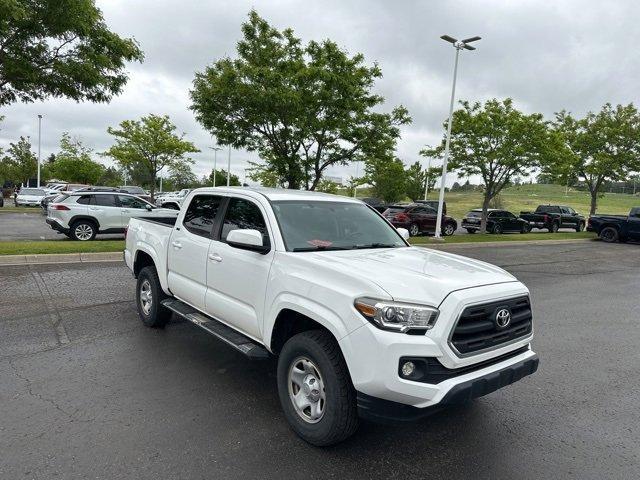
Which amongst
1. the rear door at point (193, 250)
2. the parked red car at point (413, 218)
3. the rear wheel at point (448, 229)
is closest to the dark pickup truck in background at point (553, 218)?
the rear wheel at point (448, 229)

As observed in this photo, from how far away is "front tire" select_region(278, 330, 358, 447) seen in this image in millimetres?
2842

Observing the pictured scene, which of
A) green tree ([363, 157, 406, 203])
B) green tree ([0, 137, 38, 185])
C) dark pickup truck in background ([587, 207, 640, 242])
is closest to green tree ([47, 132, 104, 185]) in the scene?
green tree ([0, 137, 38, 185])

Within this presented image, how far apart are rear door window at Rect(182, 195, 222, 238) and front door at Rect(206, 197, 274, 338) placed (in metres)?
0.24

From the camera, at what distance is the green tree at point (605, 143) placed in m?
25.7

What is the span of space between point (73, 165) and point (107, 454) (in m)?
51.4

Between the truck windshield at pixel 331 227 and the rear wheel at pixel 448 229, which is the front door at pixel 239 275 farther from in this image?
the rear wheel at pixel 448 229

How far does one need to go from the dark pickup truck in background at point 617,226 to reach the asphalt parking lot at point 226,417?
19.8 metres

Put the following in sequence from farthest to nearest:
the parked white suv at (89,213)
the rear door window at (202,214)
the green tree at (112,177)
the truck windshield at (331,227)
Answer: the green tree at (112,177) → the parked white suv at (89,213) → the rear door window at (202,214) → the truck windshield at (331,227)

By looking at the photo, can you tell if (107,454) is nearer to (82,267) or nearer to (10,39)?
(82,267)

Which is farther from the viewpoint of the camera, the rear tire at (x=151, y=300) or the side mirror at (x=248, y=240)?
the rear tire at (x=151, y=300)

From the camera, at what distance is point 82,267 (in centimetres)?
925

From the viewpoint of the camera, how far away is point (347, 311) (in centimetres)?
280

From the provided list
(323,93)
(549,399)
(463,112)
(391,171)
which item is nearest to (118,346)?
(549,399)

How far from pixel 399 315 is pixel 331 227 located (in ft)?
4.95
